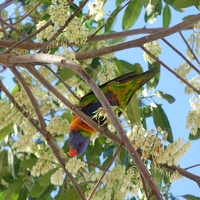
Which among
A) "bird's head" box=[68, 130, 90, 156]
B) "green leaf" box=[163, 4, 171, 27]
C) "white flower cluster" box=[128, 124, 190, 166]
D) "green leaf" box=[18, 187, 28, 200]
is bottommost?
"white flower cluster" box=[128, 124, 190, 166]

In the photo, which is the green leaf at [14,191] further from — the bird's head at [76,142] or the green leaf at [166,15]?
the green leaf at [166,15]

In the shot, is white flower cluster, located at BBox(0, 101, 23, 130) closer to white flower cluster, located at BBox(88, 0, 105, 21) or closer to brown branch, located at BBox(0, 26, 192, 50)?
brown branch, located at BBox(0, 26, 192, 50)

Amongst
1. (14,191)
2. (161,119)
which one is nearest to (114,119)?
(161,119)

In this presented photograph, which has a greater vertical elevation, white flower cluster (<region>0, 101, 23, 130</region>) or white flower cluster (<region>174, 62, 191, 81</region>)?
white flower cluster (<region>174, 62, 191, 81</region>)

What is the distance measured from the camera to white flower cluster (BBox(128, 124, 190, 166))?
171 centimetres

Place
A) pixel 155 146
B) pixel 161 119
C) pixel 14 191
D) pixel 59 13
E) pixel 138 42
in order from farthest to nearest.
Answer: pixel 14 191 → pixel 161 119 → pixel 138 42 → pixel 59 13 → pixel 155 146

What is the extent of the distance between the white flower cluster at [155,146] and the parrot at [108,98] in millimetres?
717

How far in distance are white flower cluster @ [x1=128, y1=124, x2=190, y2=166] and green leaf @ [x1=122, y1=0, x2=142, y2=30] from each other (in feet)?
4.24

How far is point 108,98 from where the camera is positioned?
2.65 metres

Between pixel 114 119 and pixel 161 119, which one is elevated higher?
pixel 161 119

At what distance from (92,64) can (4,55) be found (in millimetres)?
1195

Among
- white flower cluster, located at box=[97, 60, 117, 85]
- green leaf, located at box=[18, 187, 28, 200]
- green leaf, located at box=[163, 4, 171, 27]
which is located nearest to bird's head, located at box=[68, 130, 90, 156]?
white flower cluster, located at box=[97, 60, 117, 85]

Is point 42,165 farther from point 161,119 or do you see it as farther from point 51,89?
point 161,119

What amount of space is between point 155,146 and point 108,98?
3.17ft
